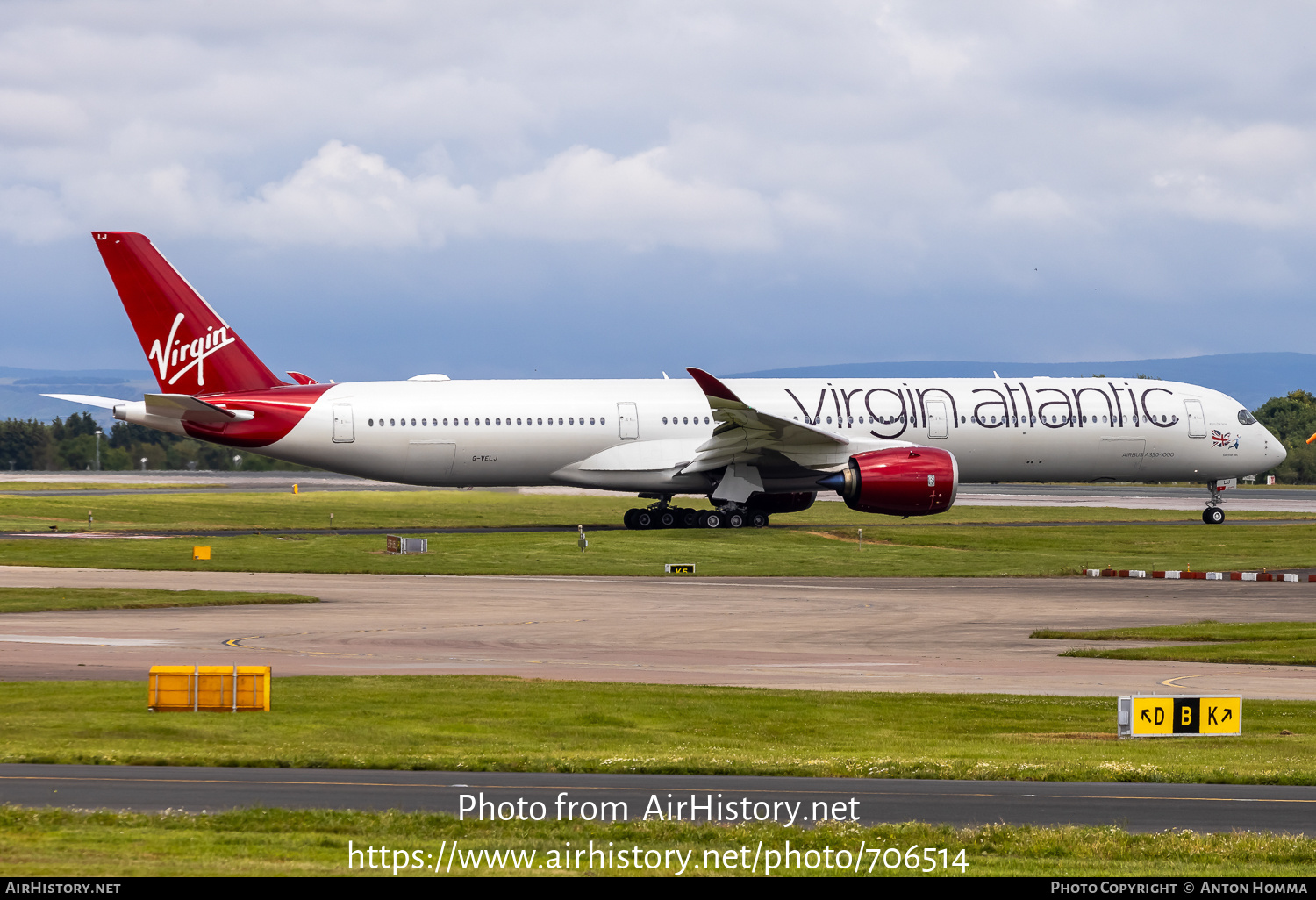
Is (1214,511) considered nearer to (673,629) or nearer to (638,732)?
(673,629)

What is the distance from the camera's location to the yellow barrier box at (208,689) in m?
19.2

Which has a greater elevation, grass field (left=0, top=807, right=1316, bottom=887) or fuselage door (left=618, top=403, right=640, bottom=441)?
fuselage door (left=618, top=403, right=640, bottom=441)

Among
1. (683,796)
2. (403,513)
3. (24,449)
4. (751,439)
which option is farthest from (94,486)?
(683,796)

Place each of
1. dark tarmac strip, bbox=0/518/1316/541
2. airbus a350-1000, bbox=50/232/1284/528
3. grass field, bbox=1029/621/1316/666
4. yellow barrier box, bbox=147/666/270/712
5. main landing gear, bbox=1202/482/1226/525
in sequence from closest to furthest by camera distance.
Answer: yellow barrier box, bbox=147/666/270/712 < grass field, bbox=1029/621/1316/666 < airbus a350-1000, bbox=50/232/1284/528 < dark tarmac strip, bbox=0/518/1316/541 < main landing gear, bbox=1202/482/1226/525

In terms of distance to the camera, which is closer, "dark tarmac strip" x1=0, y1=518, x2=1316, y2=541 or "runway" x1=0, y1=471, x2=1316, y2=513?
"dark tarmac strip" x1=0, y1=518, x2=1316, y2=541

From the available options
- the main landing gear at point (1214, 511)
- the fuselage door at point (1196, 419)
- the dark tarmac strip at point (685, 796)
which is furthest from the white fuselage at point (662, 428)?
the dark tarmac strip at point (685, 796)

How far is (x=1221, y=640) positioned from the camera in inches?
1101

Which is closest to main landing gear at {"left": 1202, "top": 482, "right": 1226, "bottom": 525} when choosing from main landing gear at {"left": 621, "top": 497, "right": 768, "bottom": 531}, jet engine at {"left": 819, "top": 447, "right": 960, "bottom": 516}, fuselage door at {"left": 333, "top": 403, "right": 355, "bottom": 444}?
jet engine at {"left": 819, "top": 447, "right": 960, "bottom": 516}

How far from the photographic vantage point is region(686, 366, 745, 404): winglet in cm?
4334

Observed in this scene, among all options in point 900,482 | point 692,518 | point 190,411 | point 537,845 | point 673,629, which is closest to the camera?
point 537,845

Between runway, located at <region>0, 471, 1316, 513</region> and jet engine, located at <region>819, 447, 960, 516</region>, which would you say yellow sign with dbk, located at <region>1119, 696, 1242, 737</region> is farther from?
runway, located at <region>0, 471, 1316, 513</region>

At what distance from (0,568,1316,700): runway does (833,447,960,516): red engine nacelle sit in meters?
5.31

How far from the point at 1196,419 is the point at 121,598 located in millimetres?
37628
